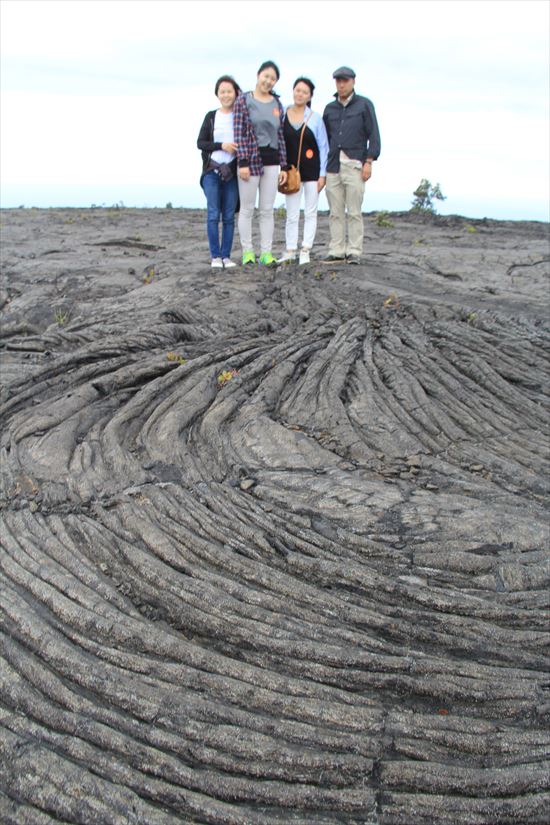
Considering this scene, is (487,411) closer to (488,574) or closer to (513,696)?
(488,574)

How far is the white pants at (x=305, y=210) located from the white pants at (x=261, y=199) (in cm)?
38

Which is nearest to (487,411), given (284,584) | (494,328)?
(494,328)

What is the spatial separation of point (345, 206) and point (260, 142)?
88.4 inches

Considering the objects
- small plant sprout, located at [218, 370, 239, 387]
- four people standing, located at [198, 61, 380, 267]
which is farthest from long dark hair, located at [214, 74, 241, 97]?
small plant sprout, located at [218, 370, 239, 387]

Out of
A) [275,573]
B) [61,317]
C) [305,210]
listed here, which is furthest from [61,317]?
[275,573]

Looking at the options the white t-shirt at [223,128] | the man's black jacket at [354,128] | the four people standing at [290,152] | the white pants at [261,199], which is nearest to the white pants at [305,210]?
the four people standing at [290,152]

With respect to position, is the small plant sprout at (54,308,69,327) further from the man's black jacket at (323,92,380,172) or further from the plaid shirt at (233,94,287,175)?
the man's black jacket at (323,92,380,172)

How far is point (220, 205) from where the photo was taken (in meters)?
13.2

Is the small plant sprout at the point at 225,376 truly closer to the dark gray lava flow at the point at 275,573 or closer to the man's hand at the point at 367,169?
the dark gray lava flow at the point at 275,573

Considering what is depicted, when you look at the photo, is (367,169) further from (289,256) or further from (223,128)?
(223,128)

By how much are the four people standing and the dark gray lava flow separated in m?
3.26

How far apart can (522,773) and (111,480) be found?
4.12m

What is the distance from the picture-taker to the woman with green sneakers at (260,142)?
12172mm

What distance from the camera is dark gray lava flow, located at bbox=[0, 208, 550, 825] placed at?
13.6 ft
